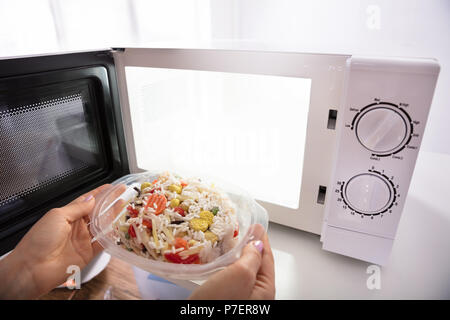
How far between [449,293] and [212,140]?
55 centimetres

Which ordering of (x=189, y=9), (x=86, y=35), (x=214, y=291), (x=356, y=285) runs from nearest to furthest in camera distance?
(x=214, y=291), (x=356, y=285), (x=189, y=9), (x=86, y=35)

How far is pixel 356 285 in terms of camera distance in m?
0.55

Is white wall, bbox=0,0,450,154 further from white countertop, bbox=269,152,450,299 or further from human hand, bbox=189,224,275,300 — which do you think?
human hand, bbox=189,224,275,300

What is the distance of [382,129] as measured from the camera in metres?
0.44

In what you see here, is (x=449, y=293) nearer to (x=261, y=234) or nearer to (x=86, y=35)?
(x=261, y=234)

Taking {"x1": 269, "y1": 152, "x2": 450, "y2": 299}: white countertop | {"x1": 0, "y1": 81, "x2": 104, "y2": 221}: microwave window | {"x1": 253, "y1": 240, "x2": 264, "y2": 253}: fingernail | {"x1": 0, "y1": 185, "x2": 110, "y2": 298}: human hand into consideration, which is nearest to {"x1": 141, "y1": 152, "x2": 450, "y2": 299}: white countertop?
{"x1": 269, "y1": 152, "x2": 450, "y2": 299}: white countertop

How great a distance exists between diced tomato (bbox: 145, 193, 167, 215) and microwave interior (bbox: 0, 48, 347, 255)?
0.22 metres

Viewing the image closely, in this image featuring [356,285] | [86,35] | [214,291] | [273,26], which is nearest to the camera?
[214,291]

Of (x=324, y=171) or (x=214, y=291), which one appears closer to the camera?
(x=214, y=291)

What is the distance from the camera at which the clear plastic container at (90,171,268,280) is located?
467 millimetres

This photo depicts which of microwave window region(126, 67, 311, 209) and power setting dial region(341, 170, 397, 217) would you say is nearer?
power setting dial region(341, 170, 397, 217)

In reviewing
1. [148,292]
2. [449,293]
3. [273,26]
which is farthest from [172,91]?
[449,293]

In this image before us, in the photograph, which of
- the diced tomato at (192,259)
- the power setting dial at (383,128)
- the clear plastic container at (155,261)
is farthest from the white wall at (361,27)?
the diced tomato at (192,259)

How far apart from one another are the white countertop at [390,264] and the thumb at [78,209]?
403 mm
